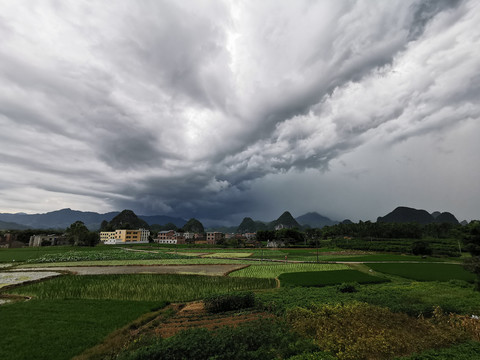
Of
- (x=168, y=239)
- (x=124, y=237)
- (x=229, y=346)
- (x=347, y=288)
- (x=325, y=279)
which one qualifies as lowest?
(x=168, y=239)

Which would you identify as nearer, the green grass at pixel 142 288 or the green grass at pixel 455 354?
the green grass at pixel 455 354

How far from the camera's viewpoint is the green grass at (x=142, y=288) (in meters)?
21.9

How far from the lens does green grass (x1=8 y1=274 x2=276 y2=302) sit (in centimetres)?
2194

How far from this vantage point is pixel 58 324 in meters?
13.6

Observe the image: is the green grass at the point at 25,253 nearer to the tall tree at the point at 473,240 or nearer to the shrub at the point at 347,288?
the shrub at the point at 347,288

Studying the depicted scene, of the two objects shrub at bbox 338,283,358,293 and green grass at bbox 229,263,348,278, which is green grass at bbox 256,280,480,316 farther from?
green grass at bbox 229,263,348,278

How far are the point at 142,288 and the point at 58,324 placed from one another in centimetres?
1194

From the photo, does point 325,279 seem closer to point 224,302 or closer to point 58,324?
point 224,302

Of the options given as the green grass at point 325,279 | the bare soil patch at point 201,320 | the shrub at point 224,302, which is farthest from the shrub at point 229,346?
the green grass at point 325,279

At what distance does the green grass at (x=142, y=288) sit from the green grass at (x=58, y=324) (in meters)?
3.46

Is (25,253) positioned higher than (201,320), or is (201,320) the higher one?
(201,320)

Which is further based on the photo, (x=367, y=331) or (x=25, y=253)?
(x=25, y=253)

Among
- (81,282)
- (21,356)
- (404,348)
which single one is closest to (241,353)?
(404,348)

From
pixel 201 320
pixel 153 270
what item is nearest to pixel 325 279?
pixel 201 320
